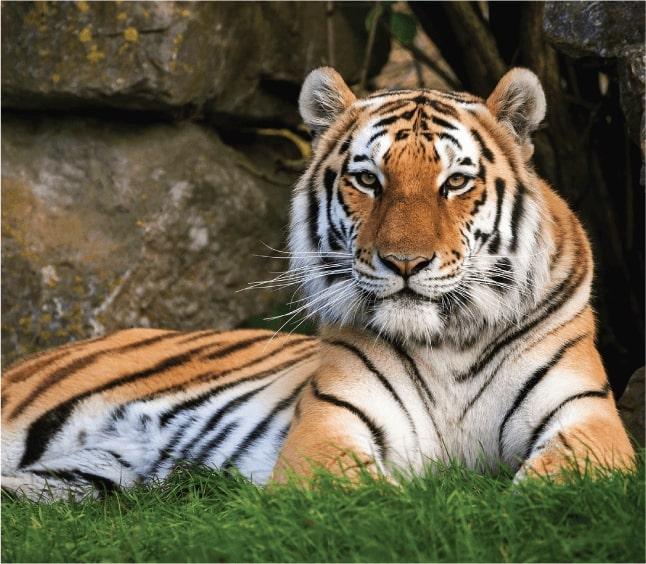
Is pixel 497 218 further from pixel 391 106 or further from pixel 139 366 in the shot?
pixel 139 366

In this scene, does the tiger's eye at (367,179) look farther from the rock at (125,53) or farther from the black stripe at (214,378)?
the rock at (125,53)

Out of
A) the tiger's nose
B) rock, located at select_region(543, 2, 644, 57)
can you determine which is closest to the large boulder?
rock, located at select_region(543, 2, 644, 57)

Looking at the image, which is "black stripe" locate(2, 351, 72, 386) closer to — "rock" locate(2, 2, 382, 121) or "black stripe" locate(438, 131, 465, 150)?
"rock" locate(2, 2, 382, 121)

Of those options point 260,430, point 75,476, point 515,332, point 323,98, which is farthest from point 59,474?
point 515,332

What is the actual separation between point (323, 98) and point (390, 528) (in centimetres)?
192

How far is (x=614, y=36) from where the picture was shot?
4.89 meters

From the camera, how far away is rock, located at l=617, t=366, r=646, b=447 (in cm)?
512

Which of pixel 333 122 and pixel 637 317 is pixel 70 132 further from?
pixel 637 317

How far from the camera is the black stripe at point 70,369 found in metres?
5.05

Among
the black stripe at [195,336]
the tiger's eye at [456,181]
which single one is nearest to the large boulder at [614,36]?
the tiger's eye at [456,181]

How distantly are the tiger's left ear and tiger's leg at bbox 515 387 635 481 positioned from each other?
94cm

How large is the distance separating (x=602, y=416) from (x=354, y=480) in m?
0.89

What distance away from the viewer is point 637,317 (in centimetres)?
639

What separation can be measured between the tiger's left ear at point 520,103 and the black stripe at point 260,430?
131 cm
